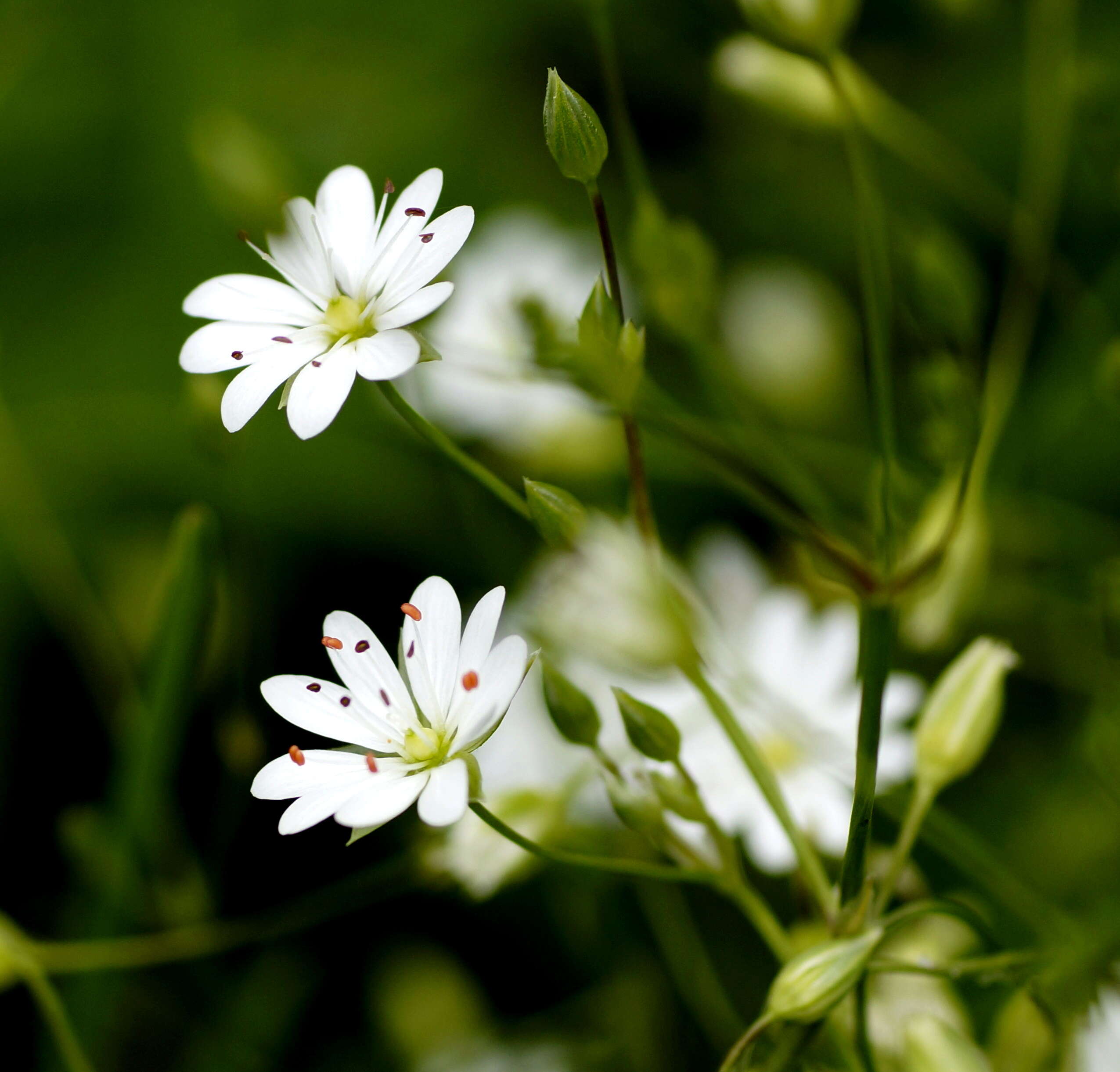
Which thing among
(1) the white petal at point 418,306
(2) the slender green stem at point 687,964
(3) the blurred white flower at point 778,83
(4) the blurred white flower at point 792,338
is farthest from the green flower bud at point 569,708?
(4) the blurred white flower at point 792,338

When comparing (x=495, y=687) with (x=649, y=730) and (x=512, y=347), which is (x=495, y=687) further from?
(x=512, y=347)

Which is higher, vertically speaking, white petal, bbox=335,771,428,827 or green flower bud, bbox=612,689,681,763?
white petal, bbox=335,771,428,827

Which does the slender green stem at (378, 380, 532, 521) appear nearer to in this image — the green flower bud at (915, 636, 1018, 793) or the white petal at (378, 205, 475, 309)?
the white petal at (378, 205, 475, 309)

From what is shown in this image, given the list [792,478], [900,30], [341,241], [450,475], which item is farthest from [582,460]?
[900,30]

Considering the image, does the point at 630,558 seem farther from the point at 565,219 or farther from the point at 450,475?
the point at 565,219

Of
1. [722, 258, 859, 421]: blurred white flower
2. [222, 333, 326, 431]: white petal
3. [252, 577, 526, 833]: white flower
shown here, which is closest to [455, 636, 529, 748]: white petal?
[252, 577, 526, 833]: white flower

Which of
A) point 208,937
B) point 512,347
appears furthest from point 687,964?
point 512,347

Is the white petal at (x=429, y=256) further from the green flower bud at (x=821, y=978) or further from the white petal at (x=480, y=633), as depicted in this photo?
the green flower bud at (x=821, y=978)
